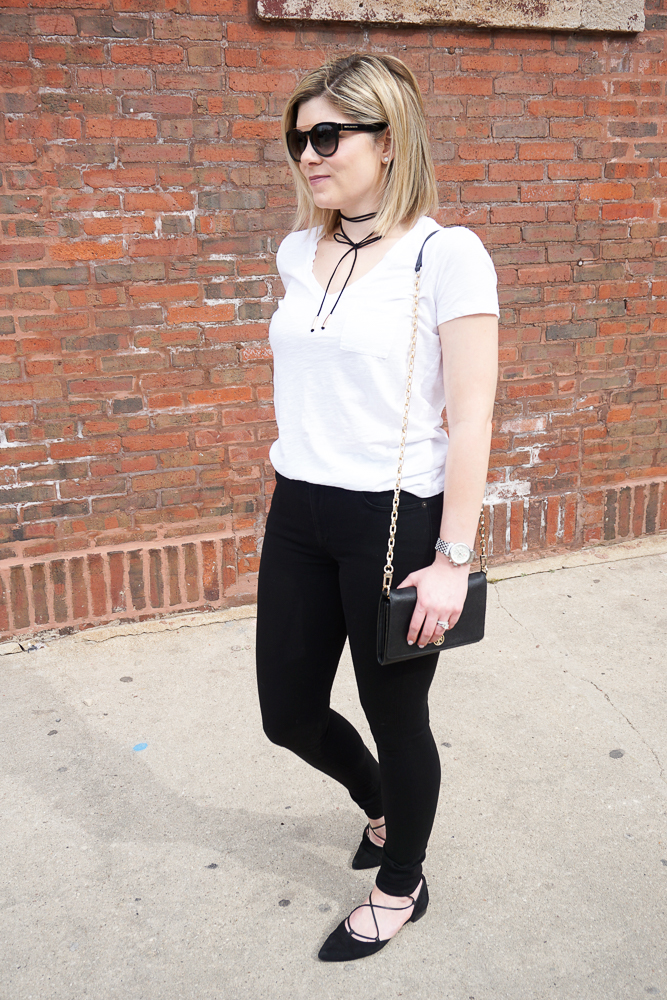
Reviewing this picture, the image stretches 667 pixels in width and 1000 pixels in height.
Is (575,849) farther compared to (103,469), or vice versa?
(103,469)

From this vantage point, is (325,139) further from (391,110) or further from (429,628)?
(429,628)

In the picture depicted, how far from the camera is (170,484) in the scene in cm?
341

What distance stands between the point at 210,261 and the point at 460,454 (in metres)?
2.00

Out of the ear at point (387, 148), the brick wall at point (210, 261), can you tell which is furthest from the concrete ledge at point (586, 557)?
the ear at point (387, 148)

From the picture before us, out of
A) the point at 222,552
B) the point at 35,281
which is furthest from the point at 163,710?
the point at 35,281

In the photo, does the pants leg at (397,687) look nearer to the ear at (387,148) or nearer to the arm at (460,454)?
the arm at (460,454)

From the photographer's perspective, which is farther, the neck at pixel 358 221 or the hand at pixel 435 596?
the neck at pixel 358 221

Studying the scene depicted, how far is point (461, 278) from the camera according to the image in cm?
154

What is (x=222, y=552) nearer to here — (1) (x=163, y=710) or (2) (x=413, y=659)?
(1) (x=163, y=710)

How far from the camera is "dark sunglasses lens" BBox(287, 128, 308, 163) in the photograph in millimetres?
1742

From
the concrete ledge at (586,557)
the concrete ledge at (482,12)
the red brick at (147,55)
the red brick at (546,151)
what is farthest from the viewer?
the concrete ledge at (586,557)

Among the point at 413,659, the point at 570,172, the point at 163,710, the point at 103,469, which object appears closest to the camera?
the point at 413,659

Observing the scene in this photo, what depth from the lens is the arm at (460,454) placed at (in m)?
1.56

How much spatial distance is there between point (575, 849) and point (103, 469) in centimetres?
218
